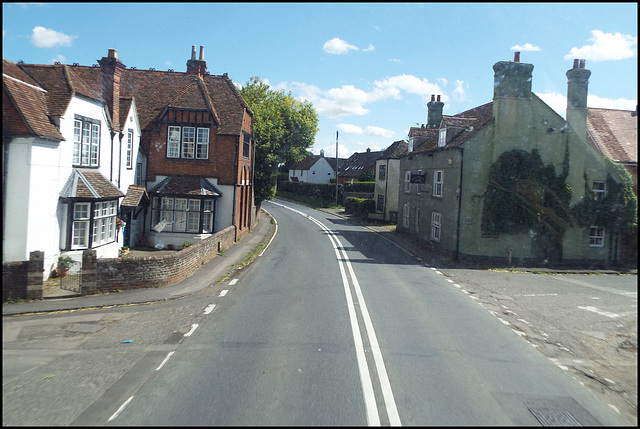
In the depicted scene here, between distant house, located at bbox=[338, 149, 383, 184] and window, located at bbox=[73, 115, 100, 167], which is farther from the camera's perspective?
distant house, located at bbox=[338, 149, 383, 184]

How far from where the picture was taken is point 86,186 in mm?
18781

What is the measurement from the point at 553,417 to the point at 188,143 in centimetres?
2422

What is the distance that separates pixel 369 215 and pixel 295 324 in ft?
124

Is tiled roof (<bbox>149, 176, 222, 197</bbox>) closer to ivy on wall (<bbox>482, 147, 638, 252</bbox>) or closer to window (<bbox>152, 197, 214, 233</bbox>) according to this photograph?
window (<bbox>152, 197, 214, 233</bbox>)

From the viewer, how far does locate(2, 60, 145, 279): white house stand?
15688mm

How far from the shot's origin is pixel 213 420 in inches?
255

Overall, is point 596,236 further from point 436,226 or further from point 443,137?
point 443,137

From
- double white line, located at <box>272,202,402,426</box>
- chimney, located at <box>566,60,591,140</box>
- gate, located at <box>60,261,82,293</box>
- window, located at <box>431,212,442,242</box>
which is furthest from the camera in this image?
window, located at <box>431,212,442,242</box>

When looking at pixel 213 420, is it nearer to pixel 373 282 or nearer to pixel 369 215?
pixel 373 282

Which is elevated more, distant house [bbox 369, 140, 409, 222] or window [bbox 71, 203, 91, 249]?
distant house [bbox 369, 140, 409, 222]

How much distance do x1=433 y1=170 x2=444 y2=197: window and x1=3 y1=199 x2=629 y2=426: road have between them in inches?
574

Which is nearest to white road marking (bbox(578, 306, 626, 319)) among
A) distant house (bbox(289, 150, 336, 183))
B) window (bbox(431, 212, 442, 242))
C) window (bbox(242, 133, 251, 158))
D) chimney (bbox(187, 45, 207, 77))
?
window (bbox(431, 212, 442, 242))

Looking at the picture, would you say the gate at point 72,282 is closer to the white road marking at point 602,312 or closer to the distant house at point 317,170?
the white road marking at point 602,312

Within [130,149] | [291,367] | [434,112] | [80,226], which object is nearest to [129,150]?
[130,149]
